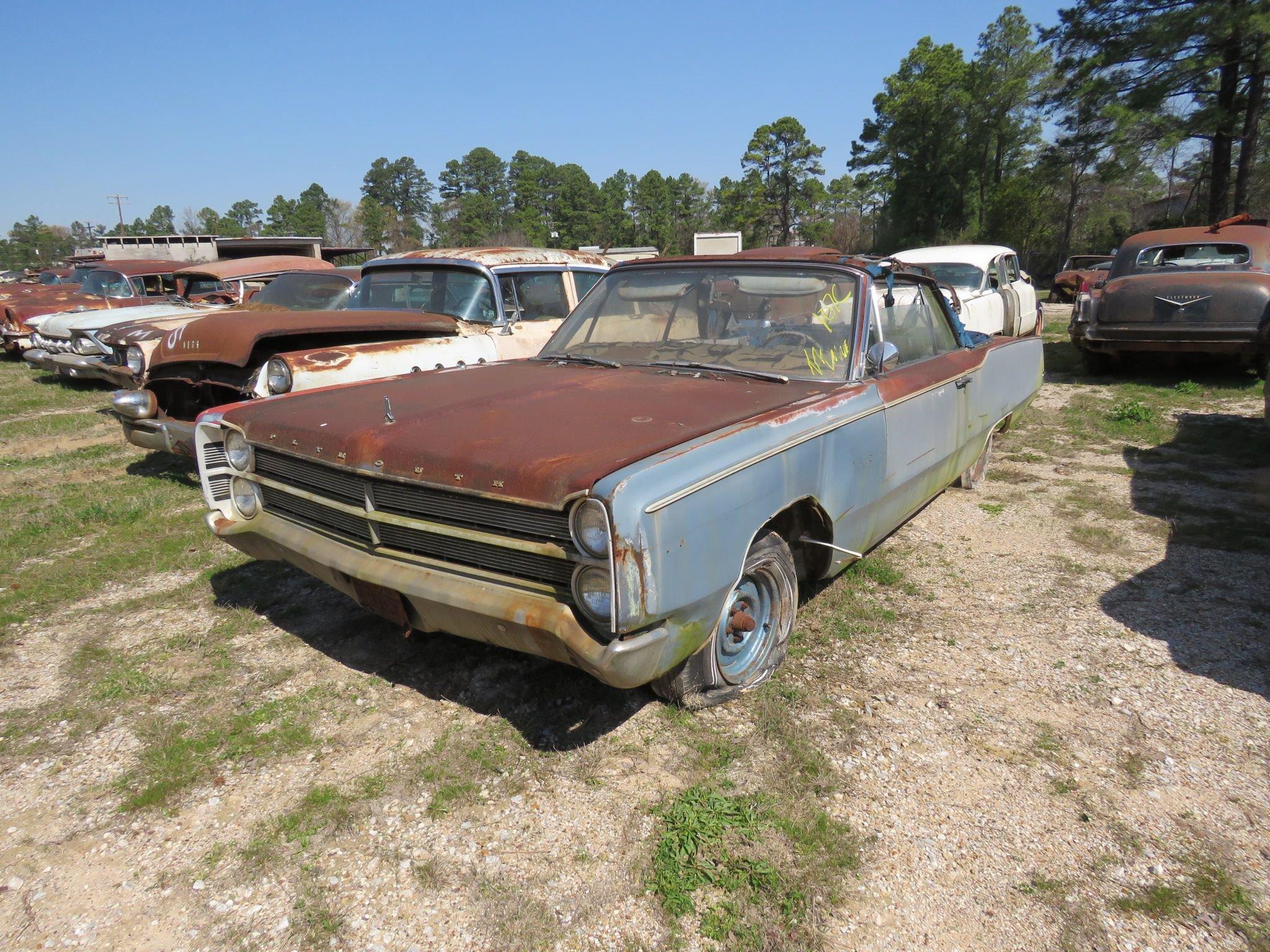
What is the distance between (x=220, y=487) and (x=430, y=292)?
329cm

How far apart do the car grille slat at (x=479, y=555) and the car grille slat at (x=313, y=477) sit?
177 millimetres

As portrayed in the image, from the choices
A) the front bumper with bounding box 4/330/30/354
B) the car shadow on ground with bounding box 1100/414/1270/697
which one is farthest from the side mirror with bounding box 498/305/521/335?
the front bumper with bounding box 4/330/30/354

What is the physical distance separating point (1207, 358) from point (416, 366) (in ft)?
31.8

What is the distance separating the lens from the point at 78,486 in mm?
6355

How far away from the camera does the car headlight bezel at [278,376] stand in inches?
186

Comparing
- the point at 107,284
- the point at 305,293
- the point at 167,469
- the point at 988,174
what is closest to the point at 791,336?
the point at 167,469

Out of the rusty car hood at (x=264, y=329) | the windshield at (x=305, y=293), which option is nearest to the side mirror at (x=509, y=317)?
the rusty car hood at (x=264, y=329)

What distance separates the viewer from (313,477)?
10.1 feet

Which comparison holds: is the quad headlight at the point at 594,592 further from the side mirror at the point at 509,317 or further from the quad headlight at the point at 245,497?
the side mirror at the point at 509,317

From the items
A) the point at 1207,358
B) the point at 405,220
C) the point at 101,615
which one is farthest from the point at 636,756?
the point at 405,220

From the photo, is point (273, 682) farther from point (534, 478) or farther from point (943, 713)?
point (943, 713)

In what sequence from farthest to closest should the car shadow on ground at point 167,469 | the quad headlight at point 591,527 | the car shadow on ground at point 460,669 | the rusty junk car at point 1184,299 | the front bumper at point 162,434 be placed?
the rusty junk car at point 1184,299 < the car shadow on ground at point 167,469 < the front bumper at point 162,434 < the car shadow on ground at point 460,669 < the quad headlight at point 591,527

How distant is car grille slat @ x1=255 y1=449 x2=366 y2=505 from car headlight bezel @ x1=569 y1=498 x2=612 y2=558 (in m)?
0.97

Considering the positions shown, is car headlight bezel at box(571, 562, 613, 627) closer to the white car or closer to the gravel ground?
the gravel ground
